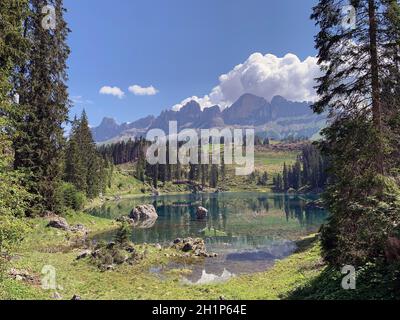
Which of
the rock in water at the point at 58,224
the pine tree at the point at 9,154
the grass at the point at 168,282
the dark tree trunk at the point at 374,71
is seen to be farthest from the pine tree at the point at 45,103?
the dark tree trunk at the point at 374,71

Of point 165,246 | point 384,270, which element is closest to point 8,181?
point 384,270

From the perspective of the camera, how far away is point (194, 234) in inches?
1989

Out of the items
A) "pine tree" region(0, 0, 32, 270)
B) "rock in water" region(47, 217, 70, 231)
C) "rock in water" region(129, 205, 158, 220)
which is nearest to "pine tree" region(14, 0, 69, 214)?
"rock in water" region(47, 217, 70, 231)

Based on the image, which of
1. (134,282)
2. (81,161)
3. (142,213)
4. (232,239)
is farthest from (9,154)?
(81,161)

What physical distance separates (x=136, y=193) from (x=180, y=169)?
4731 cm

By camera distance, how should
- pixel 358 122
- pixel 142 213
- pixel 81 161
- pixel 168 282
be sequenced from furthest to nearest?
pixel 81 161, pixel 142 213, pixel 168 282, pixel 358 122

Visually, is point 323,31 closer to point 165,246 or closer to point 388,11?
point 388,11

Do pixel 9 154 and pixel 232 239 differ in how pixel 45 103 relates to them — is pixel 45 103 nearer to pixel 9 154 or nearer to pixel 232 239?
pixel 9 154

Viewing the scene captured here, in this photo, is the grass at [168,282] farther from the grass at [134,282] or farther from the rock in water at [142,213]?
the rock in water at [142,213]

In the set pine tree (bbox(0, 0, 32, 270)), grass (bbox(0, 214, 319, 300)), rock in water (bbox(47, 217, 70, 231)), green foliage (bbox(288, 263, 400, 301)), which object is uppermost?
pine tree (bbox(0, 0, 32, 270))

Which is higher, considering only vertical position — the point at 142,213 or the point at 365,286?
the point at 365,286

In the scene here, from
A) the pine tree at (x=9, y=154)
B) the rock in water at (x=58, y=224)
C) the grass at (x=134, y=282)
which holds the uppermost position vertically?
the pine tree at (x=9, y=154)

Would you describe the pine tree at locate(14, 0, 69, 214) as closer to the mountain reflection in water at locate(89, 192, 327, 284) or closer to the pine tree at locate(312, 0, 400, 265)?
the mountain reflection in water at locate(89, 192, 327, 284)

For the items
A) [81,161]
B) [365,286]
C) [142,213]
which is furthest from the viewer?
[81,161]
